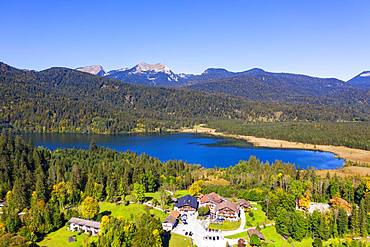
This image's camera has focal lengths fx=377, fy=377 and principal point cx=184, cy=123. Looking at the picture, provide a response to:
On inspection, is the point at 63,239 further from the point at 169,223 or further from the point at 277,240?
the point at 277,240

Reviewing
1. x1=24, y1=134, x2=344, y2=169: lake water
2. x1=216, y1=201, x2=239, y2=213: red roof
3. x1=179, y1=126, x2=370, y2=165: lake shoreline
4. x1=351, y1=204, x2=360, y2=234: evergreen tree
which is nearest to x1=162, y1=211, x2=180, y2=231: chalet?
x1=216, y1=201, x2=239, y2=213: red roof

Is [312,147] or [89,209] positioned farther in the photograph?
[312,147]

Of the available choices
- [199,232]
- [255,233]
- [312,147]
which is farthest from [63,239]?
[312,147]

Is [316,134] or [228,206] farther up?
[316,134]

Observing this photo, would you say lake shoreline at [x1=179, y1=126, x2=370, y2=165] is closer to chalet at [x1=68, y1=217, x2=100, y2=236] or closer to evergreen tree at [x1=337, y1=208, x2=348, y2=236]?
evergreen tree at [x1=337, y1=208, x2=348, y2=236]

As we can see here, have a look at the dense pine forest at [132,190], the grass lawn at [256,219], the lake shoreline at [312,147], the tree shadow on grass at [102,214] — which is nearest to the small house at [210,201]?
the grass lawn at [256,219]

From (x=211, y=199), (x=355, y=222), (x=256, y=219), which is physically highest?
(x=211, y=199)

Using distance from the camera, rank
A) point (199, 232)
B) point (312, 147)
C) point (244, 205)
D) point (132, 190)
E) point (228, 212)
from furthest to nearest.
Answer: point (312, 147) → point (132, 190) → point (244, 205) → point (228, 212) → point (199, 232)
